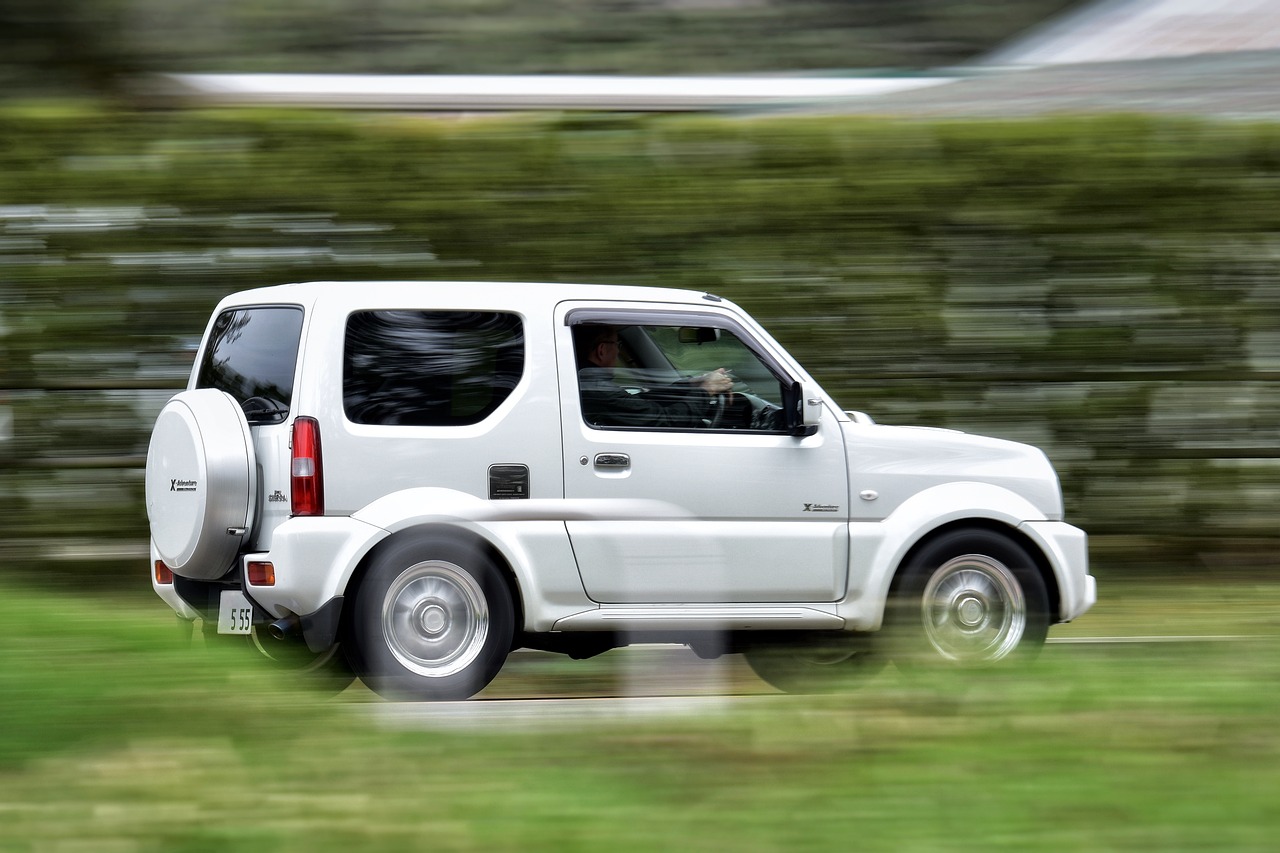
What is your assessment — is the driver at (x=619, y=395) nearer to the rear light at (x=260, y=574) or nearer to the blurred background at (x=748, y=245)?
the rear light at (x=260, y=574)

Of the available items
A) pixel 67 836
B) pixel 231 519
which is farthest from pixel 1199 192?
pixel 67 836

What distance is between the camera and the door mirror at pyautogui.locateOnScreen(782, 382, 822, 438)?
20.8ft

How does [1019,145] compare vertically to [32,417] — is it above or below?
above

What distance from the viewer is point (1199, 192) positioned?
9.57 m

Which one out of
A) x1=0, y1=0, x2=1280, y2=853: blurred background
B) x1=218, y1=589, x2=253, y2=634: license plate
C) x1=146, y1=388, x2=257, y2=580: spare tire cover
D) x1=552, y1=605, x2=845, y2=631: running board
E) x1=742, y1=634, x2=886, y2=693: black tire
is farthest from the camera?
x1=0, y1=0, x2=1280, y2=853: blurred background

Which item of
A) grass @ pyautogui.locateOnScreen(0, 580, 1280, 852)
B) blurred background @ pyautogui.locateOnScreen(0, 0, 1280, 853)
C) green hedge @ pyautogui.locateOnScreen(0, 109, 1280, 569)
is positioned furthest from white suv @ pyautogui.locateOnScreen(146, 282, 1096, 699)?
green hedge @ pyautogui.locateOnScreen(0, 109, 1280, 569)

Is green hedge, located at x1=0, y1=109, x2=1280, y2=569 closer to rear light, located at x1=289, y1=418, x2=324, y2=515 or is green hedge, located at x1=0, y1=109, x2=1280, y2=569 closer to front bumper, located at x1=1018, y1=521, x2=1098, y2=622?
front bumper, located at x1=1018, y1=521, x2=1098, y2=622

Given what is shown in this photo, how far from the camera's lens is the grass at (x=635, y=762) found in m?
3.64

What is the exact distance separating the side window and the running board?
2.43 feet

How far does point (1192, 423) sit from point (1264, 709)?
543 cm

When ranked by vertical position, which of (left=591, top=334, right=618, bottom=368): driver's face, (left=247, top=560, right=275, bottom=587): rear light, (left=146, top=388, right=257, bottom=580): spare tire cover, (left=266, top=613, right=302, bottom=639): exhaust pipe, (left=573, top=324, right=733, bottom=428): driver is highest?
(left=591, top=334, right=618, bottom=368): driver's face

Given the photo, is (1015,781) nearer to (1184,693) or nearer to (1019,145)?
(1184,693)

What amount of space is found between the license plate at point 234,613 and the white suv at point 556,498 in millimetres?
15

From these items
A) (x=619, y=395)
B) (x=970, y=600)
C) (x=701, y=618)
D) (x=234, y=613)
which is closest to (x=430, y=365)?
(x=619, y=395)
